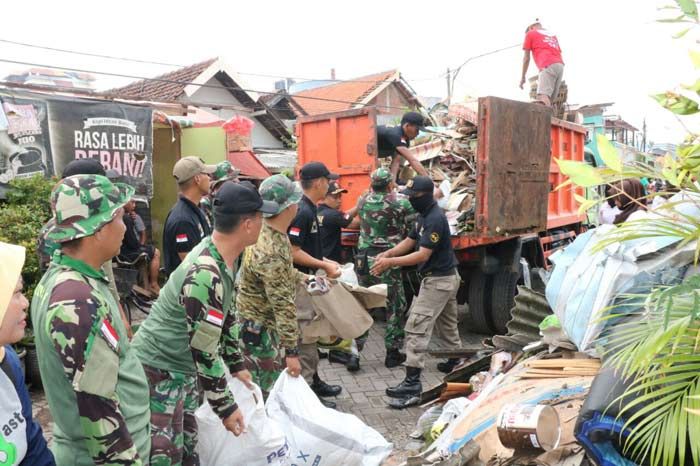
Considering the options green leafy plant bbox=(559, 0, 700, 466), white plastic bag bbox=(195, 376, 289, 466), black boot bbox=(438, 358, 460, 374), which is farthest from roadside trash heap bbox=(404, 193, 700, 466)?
black boot bbox=(438, 358, 460, 374)

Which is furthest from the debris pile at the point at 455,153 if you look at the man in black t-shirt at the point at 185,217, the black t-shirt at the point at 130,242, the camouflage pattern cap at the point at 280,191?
the black t-shirt at the point at 130,242

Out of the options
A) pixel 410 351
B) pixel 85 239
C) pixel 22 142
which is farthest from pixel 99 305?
pixel 22 142

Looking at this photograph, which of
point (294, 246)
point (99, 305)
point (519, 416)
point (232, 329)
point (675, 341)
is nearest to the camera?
point (675, 341)

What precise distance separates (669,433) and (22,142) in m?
6.61

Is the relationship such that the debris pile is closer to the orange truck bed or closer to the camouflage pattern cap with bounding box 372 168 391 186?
the orange truck bed

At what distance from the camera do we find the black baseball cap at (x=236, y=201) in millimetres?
2539

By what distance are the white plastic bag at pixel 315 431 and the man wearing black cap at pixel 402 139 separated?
3664 millimetres

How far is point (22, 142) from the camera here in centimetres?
626

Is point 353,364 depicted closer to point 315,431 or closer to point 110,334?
point 315,431

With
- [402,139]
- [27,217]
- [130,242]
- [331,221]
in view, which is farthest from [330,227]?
[27,217]

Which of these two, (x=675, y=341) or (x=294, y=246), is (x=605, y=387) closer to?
(x=675, y=341)

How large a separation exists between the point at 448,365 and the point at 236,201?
3.50 metres

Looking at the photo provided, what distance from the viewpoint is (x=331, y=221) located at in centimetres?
562

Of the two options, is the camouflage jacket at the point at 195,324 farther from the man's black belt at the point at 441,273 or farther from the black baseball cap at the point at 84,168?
the man's black belt at the point at 441,273
